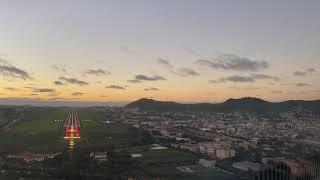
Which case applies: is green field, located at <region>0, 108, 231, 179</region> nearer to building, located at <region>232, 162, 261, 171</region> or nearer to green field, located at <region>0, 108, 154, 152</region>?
green field, located at <region>0, 108, 154, 152</region>

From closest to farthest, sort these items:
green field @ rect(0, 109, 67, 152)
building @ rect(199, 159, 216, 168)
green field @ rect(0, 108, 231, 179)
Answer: green field @ rect(0, 108, 231, 179), building @ rect(199, 159, 216, 168), green field @ rect(0, 109, 67, 152)

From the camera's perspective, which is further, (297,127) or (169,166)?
(297,127)

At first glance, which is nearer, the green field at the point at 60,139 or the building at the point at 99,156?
the building at the point at 99,156

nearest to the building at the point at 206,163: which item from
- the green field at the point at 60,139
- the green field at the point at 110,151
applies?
the green field at the point at 110,151

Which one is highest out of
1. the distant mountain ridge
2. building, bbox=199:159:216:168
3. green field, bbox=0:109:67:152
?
the distant mountain ridge

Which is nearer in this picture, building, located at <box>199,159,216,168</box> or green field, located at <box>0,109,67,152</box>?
building, located at <box>199,159,216,168</box>

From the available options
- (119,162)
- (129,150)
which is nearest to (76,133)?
(129,150)

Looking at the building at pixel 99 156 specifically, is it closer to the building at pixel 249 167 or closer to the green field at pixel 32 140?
the green field at pixel 32 140

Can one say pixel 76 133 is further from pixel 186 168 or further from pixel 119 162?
pixel 186 168

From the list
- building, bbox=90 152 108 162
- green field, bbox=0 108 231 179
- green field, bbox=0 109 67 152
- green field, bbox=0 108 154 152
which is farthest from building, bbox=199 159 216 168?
green field, bbox=0 109 67 152
